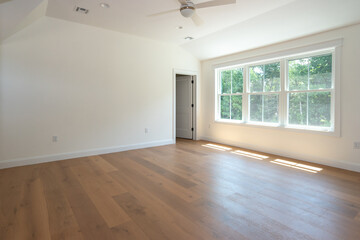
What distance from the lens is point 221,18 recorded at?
3881 millimetres

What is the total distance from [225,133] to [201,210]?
3804mm

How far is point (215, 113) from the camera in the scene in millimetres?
6133

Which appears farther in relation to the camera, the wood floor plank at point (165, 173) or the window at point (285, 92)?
the window at point (285, 92)

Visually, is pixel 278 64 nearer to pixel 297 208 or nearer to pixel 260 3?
pixel 260 3

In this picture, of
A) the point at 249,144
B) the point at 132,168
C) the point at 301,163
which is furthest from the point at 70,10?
the point at 301,163

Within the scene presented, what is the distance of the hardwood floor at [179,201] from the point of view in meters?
1.86

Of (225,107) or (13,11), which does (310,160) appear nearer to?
(225,107)

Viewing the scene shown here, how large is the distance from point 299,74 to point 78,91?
4.69 meters

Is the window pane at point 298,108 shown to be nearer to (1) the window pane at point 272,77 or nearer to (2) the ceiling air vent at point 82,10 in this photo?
(1) the window pane at point 272,77

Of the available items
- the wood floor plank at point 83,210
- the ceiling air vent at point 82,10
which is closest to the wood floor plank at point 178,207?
the wood floor plank at point 83,210

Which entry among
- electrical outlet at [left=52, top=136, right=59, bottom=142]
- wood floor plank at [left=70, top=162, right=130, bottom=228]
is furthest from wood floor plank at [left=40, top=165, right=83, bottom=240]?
electrical outlet at [left=52, top=136, right=59, bottom=142]

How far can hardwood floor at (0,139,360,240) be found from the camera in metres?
1.86

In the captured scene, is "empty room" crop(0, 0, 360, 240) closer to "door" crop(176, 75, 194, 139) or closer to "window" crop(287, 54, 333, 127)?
"window" crop(287, 54, 333, 127)

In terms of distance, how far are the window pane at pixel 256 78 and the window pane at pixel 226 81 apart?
0.72 meters
